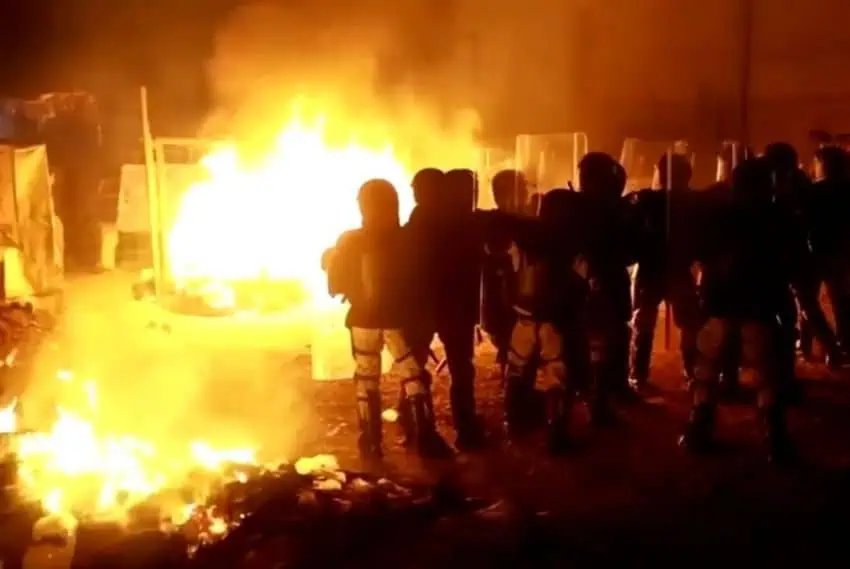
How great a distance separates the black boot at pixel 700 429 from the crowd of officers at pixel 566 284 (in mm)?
11

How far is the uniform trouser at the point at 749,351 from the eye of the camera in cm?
757

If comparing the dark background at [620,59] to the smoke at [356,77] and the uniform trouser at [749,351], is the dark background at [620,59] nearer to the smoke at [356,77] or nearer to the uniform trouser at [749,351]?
the smoke at [356,77]

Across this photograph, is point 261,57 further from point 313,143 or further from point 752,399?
point 752,399

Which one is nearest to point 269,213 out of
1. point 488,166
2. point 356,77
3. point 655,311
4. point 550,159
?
point 488,166

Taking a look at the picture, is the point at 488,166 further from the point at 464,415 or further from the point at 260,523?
the point at 260,523

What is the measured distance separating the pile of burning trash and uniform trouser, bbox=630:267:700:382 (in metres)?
3.17

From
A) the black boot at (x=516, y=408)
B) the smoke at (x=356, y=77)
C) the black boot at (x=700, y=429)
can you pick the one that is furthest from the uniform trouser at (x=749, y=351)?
the smoke at (x=356, y=77)

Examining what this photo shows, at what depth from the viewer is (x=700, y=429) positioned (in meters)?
8.09

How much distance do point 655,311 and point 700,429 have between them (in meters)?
1.82

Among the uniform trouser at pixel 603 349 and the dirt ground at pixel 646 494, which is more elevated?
the uniform trouser at pixel 603 349

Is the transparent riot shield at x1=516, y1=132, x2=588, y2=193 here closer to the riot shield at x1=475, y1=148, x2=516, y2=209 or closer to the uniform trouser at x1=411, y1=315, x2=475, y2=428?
the riot shield at x1=475, y1=148, x2=516, y2=209

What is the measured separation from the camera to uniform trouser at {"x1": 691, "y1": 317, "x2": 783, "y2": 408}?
24.8 feet

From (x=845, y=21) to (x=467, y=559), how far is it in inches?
470

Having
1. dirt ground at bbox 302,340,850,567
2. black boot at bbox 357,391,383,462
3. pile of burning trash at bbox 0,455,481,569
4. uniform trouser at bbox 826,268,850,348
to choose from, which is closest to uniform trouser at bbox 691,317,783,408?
dirt ground at bbox 302,340,850,567
